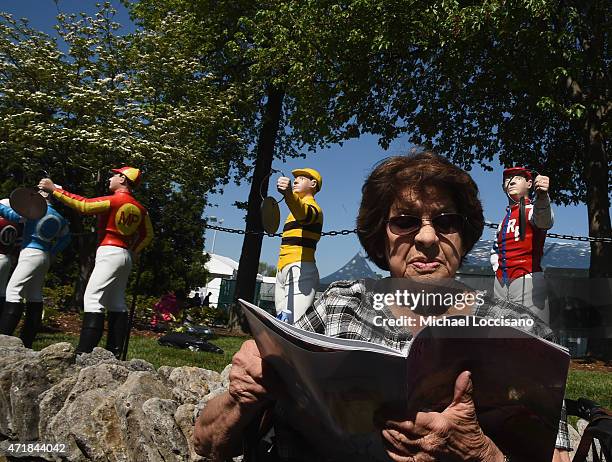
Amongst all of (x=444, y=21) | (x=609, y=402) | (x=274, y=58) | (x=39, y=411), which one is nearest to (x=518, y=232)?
(x=609, y=402)

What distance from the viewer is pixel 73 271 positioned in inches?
724

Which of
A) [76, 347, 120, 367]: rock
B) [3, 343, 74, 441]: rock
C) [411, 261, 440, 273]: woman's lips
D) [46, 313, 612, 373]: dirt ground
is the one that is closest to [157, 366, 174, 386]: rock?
[76, 347, 120, 367]: rock

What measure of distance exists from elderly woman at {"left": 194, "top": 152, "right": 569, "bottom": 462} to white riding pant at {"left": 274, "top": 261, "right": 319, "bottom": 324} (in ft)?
10.2

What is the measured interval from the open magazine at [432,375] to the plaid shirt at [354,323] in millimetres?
90

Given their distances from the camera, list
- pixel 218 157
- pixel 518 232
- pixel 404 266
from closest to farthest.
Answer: pixel 404 266
pixel 518 232
pixel 218 157

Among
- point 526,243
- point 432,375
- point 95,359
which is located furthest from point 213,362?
point 432,375

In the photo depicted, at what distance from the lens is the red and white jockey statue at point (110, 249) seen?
452 cm

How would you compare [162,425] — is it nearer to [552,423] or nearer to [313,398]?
[313,398]

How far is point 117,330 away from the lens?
195 inches

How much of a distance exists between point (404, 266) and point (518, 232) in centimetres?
275

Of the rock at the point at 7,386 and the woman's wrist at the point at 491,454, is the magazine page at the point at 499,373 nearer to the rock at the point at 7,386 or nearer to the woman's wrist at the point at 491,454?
the woman's wrist at the point at 491,454

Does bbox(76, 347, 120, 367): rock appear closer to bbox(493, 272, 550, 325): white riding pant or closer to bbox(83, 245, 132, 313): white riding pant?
bbox(83, 245, 132, 313): white riding pant

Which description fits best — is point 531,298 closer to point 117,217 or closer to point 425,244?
point 425,244

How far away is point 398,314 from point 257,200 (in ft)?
46.1
